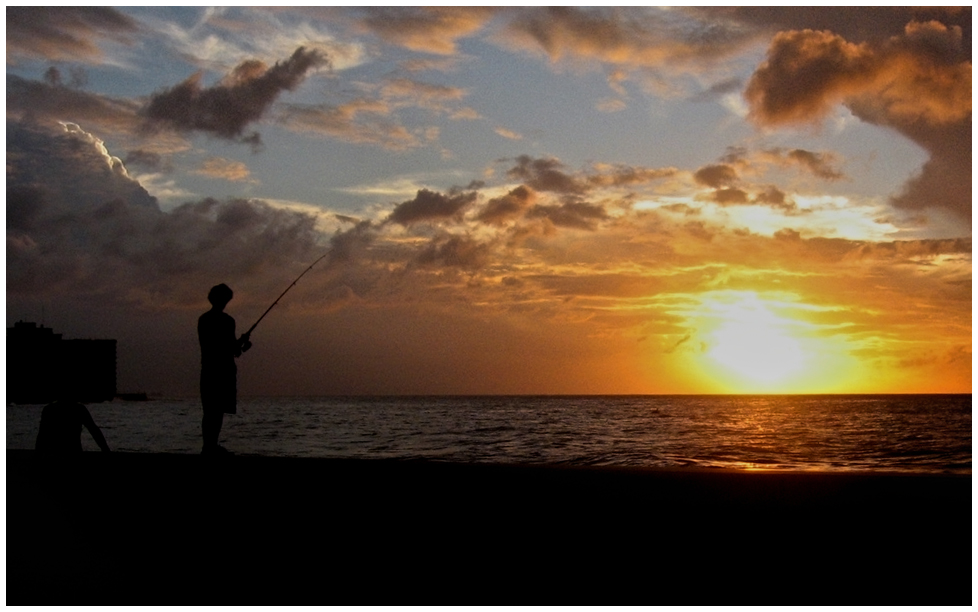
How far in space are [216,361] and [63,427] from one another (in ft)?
5.21

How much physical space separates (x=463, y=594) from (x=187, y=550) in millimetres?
1720

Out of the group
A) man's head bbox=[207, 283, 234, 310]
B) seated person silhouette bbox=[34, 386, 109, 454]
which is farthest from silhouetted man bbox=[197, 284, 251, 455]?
seated person silhouette bbox=[34, 386, 109, 454]

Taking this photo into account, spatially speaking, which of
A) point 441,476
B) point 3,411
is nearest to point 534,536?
point 441,476

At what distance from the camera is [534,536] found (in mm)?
4551

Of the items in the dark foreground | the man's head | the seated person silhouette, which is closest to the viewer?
the dark foreground

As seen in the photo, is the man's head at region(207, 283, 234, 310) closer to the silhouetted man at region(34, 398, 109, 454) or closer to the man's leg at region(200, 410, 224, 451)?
A: the man's leg at region(200, 410, 224, 451)

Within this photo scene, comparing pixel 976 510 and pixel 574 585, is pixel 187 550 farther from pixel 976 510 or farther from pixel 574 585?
pixel 976 510

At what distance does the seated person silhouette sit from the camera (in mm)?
7633

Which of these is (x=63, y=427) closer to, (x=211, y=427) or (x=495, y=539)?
(x=211, y=427)

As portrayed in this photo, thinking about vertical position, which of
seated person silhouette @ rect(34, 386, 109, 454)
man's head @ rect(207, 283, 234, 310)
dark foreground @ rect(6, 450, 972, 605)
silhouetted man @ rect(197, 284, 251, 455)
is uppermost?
man's head @ rect(207, 283, 234, 310)

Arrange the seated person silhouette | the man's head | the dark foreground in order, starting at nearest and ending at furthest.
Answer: the dark foreground, the seated person silhouette, the man's head

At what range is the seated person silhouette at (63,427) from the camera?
7.63 meters

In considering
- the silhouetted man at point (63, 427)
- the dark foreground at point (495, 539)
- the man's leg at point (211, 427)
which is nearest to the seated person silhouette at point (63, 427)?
the silhouetted man at point (63, 427)

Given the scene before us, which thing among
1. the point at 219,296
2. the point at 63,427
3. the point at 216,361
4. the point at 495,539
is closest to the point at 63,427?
the point at 63,427
